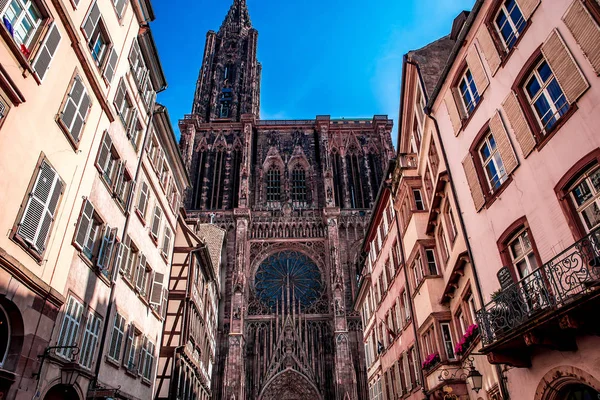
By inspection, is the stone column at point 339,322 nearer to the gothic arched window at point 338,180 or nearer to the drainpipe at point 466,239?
the gothic arched window at point 338,180

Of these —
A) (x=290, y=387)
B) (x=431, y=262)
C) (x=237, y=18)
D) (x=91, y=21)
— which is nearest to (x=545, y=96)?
(x=431, y=262)

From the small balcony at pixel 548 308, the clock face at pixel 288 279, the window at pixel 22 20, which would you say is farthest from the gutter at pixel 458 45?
the clock face at pixel 288 279

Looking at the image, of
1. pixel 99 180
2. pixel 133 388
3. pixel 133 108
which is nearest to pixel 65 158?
pixel 99 180

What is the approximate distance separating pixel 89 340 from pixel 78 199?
3.75 m

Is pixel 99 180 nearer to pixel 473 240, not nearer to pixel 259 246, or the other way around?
pixel 473 240

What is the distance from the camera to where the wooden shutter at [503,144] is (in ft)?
32.7

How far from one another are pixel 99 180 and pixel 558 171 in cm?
1136

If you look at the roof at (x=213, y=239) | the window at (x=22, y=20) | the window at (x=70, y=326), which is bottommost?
the window at (x=70, y=326)

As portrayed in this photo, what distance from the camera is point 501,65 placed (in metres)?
10.7

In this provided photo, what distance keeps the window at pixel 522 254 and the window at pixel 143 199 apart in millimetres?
12208

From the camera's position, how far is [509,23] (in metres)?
10.6

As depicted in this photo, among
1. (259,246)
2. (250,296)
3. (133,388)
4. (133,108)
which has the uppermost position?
(259,246)

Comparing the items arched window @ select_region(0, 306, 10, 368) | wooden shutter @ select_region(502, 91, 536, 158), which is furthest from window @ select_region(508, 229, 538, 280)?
arched window @ select_region(0, 306, 10, 368)

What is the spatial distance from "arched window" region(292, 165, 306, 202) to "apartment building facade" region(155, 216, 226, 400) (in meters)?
23.6
